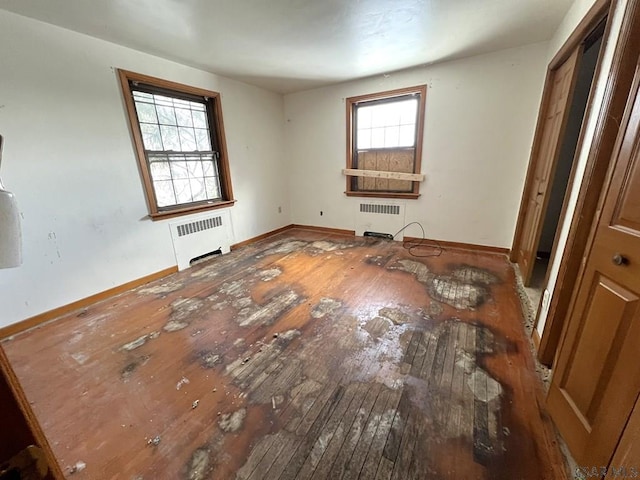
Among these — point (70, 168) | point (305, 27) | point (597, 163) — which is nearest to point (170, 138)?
point (70, 168)

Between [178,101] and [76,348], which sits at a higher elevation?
[178,101]

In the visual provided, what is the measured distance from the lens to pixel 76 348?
80.4 inches

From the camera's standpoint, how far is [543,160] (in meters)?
2.64

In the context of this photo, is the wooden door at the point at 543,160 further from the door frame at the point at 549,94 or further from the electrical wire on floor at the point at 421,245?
the electrical wire on floor at the point at 421,245

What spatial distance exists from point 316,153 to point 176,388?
3.83 m

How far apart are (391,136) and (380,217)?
1188 millimetres

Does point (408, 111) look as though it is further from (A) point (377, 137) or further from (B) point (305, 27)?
(B) point (305, 27)

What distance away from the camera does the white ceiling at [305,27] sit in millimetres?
2031

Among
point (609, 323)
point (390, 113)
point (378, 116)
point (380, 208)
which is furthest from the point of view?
point (380, 208)

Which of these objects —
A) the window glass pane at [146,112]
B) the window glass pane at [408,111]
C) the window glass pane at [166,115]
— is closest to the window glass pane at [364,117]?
the window glass pane at [408,111]

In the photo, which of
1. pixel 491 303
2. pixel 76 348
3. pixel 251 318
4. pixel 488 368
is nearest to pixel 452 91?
pixel 491 303

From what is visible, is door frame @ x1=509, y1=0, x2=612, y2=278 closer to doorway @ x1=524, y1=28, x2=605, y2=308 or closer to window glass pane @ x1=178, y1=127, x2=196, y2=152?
doorway @ x1=524, y1=28, x2=605, y2=308

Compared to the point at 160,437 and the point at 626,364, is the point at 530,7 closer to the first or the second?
the point at 626,364

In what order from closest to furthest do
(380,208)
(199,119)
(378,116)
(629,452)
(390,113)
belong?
(629,452) → (199,119) → (390,113) → (378,116) → (380,208)
